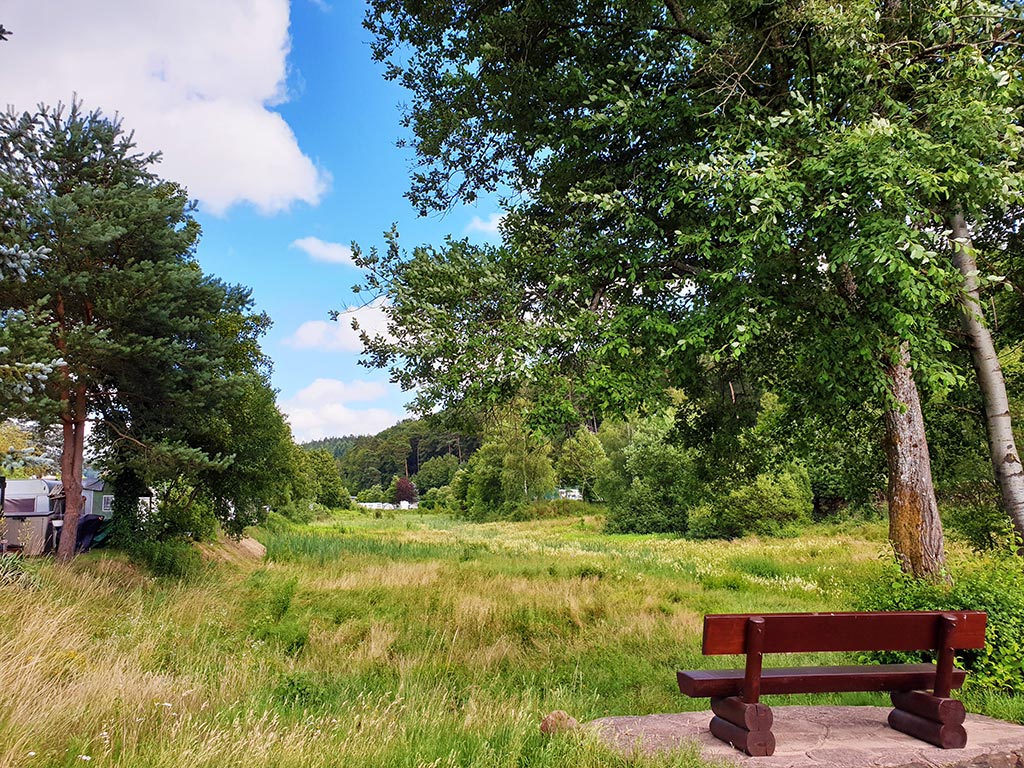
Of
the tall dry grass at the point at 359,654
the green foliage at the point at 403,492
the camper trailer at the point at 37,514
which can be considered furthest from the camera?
the green foliage at the point at 403,492

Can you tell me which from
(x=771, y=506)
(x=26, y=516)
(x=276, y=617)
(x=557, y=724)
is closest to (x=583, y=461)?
(x=771, y=506)

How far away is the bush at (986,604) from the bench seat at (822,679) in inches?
75.0

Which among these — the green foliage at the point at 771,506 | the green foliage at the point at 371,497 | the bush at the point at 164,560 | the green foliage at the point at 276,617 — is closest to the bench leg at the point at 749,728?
the green foliage at the point at 276,617

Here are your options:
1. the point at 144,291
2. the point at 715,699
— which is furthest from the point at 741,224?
the point at 144,291

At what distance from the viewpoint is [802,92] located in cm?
796

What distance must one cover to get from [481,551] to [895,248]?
22.2m

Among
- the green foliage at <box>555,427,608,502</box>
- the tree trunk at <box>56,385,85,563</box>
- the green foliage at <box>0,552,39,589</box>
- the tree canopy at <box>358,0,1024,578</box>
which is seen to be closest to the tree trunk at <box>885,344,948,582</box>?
the tree canopy at <box>358,0,1024,578</box>

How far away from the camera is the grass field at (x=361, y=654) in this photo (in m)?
3.98

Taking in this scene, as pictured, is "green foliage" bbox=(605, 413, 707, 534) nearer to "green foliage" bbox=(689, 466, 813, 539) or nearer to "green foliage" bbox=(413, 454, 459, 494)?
"green foliage" bbox=(689, 466, 813, 539)

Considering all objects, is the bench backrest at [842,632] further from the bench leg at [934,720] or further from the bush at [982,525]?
the bush at [982,525]

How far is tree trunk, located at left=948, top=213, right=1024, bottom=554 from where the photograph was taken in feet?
26.1

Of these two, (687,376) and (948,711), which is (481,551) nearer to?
(687,376)

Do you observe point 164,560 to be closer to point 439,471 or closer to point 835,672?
point 835,672

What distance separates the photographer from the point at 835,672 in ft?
16.7
